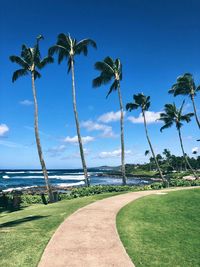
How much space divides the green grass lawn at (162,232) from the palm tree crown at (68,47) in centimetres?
1990

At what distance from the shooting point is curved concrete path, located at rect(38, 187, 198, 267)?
6.82m

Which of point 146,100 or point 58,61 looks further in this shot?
point 146,100

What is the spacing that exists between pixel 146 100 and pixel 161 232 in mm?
36812

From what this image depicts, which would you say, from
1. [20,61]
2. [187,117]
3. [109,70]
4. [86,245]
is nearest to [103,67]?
[109,70]

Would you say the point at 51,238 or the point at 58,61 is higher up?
the point at 58,61

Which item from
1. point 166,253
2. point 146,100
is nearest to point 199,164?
point 146,100

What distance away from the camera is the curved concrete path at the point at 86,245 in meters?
6.82

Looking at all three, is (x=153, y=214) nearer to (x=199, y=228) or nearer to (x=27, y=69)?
(x=199, y=228)

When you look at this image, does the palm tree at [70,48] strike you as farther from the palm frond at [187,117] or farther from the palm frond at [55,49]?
the palm frond at [187,117]

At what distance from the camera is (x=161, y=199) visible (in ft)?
54.3

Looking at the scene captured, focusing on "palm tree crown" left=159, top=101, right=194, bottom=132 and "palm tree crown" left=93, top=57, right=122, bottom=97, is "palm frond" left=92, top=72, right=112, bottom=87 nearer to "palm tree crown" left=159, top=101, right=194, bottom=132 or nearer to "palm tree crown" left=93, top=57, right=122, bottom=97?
"palm tree crown" left=93, top=57, right=122, bottom=97

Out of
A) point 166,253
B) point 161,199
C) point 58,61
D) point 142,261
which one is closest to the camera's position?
point 142,261

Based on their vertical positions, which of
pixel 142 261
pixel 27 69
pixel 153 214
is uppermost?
pixel 27 69

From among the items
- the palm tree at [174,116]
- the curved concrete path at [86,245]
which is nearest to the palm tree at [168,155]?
the palm tree at [174,116]
